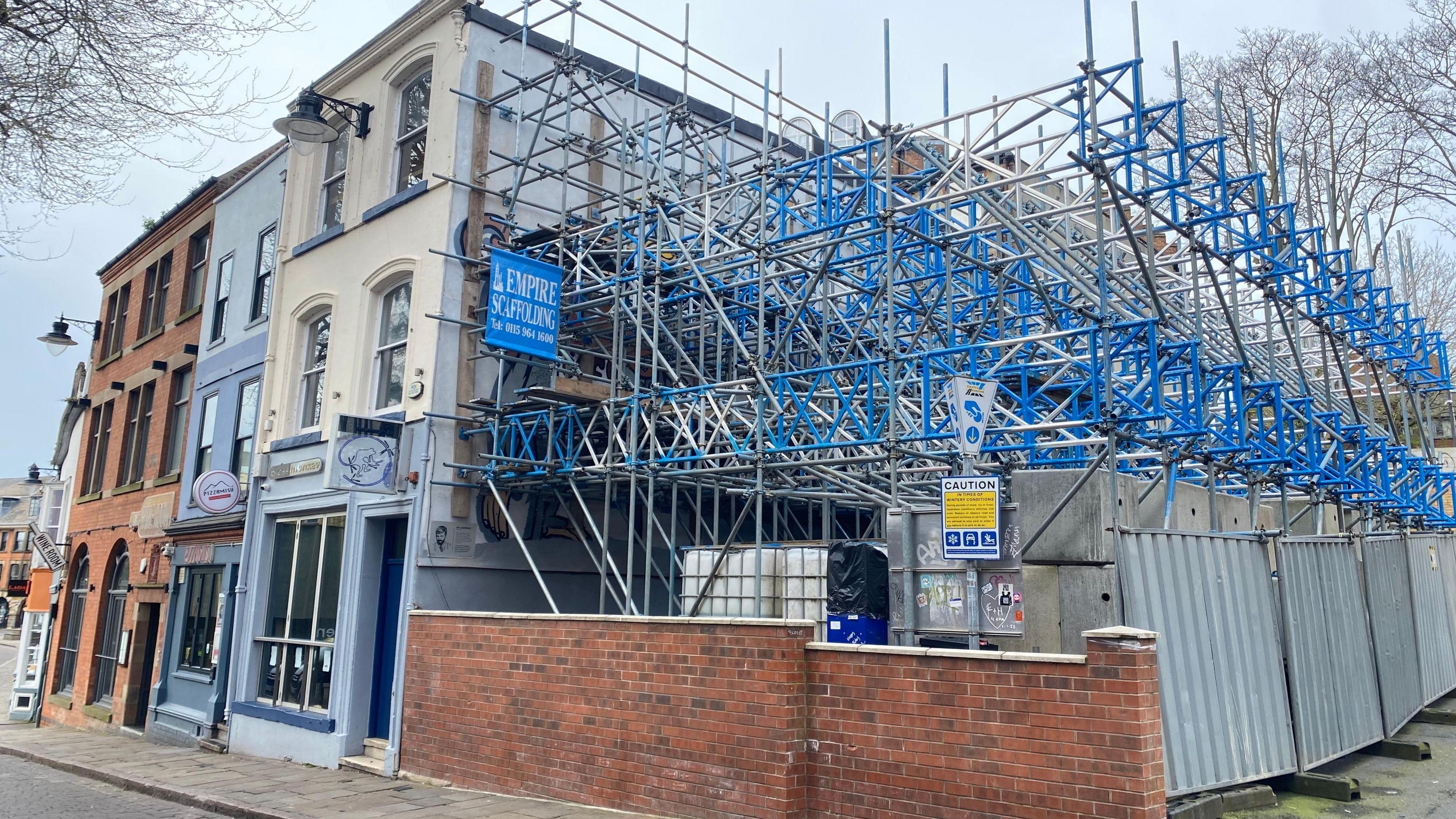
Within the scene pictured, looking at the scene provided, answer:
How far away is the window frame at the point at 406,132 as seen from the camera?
15.6 m

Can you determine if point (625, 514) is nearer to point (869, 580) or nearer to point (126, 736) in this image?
point (869, 580)

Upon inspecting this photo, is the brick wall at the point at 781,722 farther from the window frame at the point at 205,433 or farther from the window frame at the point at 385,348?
the window frame at the point at 205,433

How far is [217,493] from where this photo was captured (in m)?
16.6

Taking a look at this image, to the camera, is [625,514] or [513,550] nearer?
[513,550]

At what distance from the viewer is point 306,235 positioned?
17531 mm

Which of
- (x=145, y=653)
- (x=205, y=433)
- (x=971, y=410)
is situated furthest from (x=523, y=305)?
(x=145, y=653)

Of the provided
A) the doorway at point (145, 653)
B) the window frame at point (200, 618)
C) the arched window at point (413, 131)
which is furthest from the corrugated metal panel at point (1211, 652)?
the doorway at point (145, 653)

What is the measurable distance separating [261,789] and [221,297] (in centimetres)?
1117

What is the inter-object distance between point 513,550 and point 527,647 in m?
3.48

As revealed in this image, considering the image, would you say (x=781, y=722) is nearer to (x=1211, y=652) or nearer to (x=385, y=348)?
(x=1211, y=652)

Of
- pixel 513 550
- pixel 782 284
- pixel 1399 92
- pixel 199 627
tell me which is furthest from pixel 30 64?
pixel 1399 92

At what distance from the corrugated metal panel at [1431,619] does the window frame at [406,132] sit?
47.1ft

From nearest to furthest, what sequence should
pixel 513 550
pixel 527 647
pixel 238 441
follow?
pixel 527 647
pixel 513 550
pixel 238 441

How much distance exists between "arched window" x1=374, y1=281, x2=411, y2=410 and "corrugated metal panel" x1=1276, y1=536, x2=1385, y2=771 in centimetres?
1104
